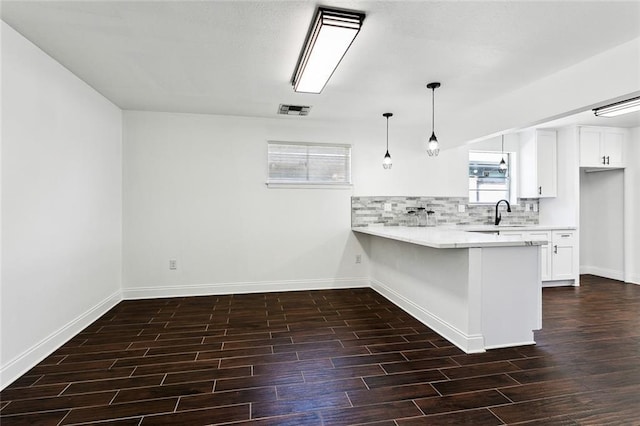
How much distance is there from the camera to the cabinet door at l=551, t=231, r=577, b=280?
483 centimetres

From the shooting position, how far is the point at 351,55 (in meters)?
2.60

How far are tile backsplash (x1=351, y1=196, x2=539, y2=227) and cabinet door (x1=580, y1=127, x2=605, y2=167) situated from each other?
0.87m

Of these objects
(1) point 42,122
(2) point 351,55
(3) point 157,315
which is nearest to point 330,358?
(3) point 157,315

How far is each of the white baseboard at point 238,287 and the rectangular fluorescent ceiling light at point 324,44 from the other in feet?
8.70

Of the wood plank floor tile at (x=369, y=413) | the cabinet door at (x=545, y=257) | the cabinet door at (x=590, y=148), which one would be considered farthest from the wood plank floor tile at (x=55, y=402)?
the cabinet door at (x=590, y=148)

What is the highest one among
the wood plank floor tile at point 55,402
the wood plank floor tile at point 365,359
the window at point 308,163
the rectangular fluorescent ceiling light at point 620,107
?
the rectangular fluorescent ceiling light at point 620,107

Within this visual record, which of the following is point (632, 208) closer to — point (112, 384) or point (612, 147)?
point (612, 147)

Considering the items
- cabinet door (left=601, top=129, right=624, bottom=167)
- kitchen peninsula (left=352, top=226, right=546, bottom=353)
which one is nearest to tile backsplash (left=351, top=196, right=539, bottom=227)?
cabinet door (left=601, top=129, right=624, bottom=167)

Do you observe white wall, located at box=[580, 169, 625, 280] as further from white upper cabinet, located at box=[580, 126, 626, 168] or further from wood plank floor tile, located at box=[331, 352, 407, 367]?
wood plank floor tile, located at box=[331, 352, 407, 367]

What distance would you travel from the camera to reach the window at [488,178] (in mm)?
5305

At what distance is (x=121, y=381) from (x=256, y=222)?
2.55m

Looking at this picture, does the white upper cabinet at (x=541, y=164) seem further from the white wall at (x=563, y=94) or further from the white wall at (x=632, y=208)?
the white wall at (x=563, y=94)

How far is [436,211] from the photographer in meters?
5.01

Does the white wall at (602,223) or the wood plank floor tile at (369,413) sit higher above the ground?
the white wall at (602,223)
